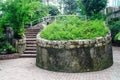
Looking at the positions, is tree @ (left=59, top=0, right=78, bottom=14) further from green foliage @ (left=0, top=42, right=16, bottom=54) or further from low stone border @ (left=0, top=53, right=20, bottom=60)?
low stone border @ (left=0, top=53, right=20, bottom=60)

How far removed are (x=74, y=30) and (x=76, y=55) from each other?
1648 mm

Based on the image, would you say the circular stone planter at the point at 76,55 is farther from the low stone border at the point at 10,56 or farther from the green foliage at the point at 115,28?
the green foliage at the point at 115,28

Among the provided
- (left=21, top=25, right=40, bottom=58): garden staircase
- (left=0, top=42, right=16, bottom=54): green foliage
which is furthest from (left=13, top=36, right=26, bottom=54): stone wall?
(left=0, top=42, right=16, bottom=54): green foliage

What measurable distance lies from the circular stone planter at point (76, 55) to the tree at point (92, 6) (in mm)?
9496

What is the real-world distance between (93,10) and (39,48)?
10145 millimetres

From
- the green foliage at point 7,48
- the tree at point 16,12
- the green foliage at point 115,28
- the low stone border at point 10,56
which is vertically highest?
the tree at point 16,12

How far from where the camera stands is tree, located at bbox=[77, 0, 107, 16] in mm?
22656

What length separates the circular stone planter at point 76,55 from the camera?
1297cm

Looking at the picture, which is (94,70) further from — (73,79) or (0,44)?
(0,44)

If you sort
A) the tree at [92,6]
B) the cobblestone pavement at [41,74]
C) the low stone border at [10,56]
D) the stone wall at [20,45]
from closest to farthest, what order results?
the cobblestone pavement at [41,74] < the low stone border at [10,56] < the stone wall at [20,45] < the tree at [92,6]

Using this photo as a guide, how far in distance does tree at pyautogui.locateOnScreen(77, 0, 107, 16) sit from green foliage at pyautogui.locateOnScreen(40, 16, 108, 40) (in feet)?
23.7

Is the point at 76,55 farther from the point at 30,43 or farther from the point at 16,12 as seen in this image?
the point at 30,43

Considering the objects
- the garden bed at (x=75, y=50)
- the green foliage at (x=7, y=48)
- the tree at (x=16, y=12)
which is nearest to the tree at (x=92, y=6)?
the tree at (x=16, y=12)

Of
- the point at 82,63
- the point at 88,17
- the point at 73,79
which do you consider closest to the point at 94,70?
the point at 82,63
